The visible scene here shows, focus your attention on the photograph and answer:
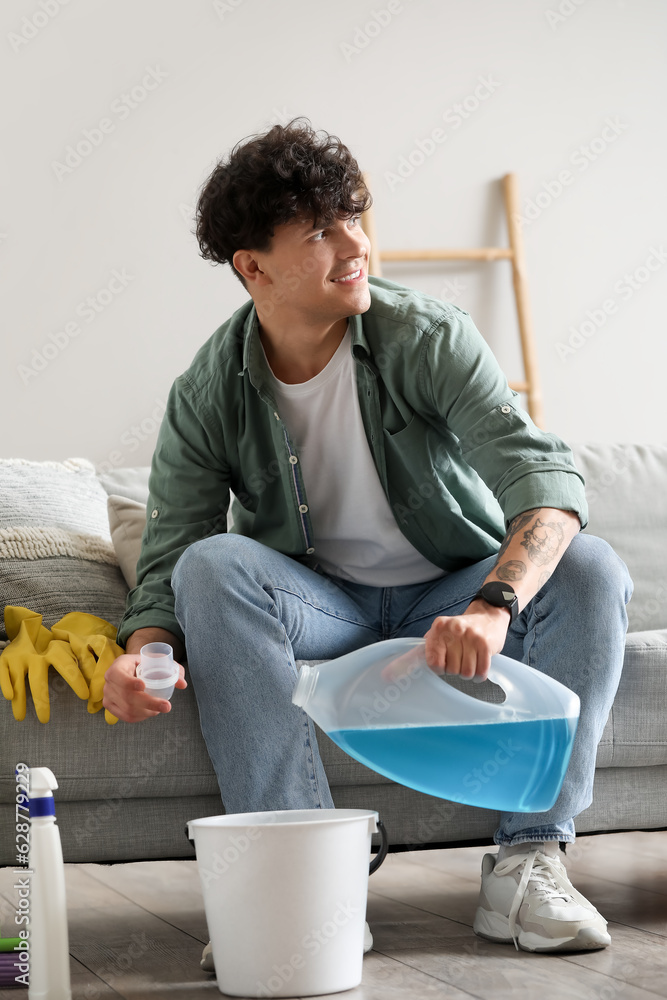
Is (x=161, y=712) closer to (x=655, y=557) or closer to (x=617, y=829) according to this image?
(x=617, y=829)

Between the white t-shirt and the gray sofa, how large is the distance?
30 cm

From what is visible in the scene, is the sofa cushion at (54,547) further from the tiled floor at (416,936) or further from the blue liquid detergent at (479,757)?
the blue liquid detergent at (479,757)

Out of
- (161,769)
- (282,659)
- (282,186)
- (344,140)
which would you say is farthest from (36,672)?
(344,140)

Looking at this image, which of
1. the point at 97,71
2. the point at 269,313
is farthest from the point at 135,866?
the point at 97,71

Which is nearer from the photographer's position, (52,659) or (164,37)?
(52,659)

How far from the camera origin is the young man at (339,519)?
119cm

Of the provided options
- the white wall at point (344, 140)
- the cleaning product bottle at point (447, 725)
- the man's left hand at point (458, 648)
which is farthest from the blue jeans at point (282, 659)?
the white wall at point (344, 140)

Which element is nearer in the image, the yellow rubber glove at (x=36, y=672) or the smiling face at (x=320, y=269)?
the yellow rubber glove at (x=36, y=672)

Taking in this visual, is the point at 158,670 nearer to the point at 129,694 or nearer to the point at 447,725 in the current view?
the point at 129,694

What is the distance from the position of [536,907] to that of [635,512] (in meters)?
1.06

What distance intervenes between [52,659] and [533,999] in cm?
71

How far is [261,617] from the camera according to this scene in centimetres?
125

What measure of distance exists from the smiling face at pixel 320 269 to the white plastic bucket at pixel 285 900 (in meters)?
0.73

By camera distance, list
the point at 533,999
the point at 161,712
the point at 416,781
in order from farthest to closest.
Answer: the point at 161,712
the point at 416,781
the point at 533,999
